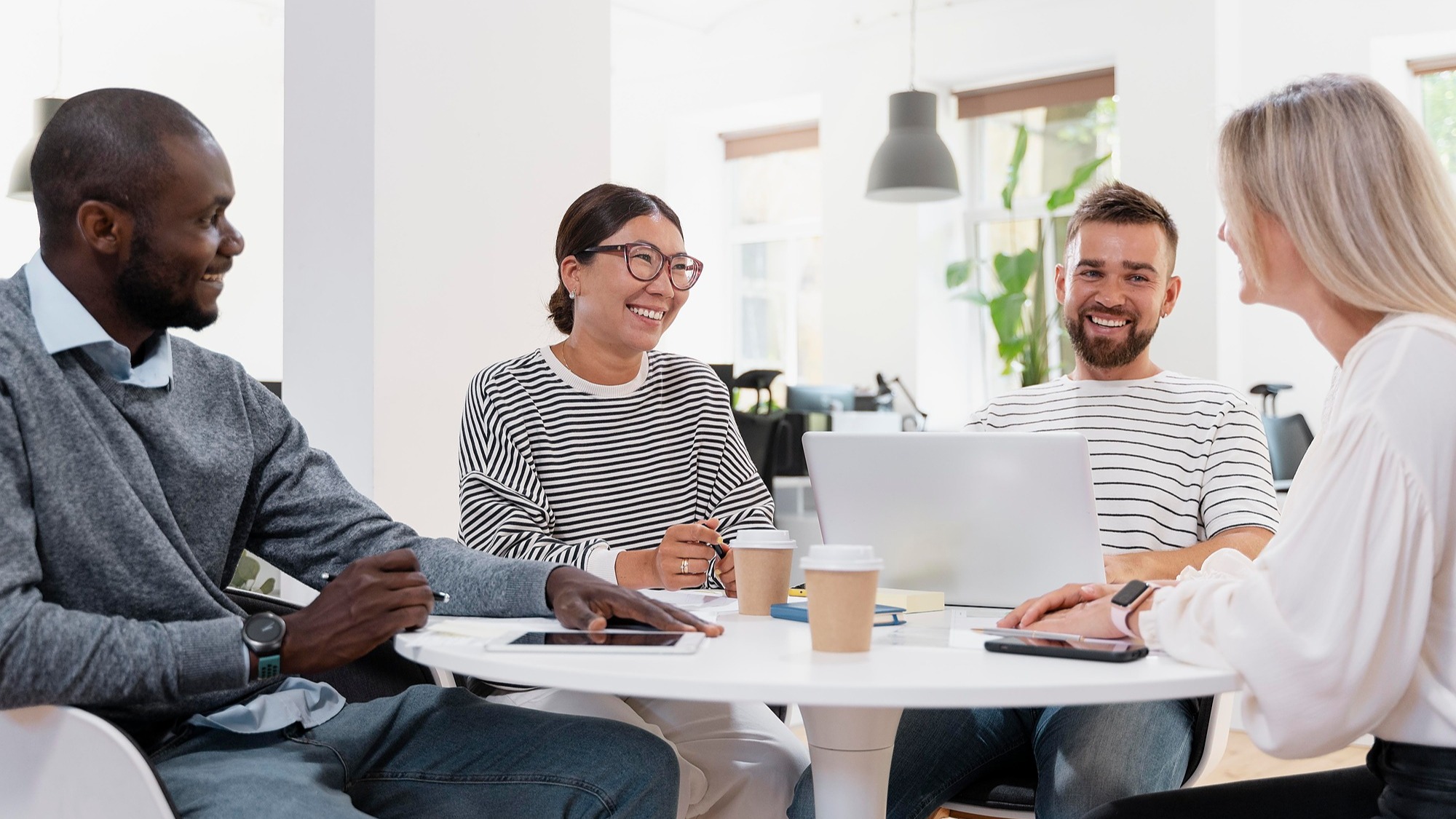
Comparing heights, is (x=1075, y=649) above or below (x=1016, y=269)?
below

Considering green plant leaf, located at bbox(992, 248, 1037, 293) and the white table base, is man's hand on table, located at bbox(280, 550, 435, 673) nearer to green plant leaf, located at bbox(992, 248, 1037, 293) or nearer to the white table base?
the white table base

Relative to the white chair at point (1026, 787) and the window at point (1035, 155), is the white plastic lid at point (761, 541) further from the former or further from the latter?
the window at point (1035, 155)

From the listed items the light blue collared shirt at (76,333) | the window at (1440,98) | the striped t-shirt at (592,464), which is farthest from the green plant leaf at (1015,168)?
the light blue collared shirt at (76,333)

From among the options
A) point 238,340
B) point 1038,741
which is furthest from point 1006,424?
point 238,340

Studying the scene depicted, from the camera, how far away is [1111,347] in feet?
7.25

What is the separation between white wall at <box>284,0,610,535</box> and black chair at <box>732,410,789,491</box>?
8.55 feet

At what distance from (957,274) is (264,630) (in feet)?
20.9

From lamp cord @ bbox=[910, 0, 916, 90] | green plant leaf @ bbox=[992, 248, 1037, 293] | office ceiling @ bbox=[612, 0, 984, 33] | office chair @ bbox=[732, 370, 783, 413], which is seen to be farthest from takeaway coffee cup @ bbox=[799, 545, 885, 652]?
office ceiling @ bbox=[612, 0, 984, 33]

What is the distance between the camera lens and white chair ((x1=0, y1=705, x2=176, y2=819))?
1155 mm

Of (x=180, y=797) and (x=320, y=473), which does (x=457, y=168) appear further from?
(x=180, y=797)

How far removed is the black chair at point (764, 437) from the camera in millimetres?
5535

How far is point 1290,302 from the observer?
130 cm

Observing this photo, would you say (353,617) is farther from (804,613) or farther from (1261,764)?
(1261,764)

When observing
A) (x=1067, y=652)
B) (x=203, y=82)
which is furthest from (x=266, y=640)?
(x=203, y=82)
